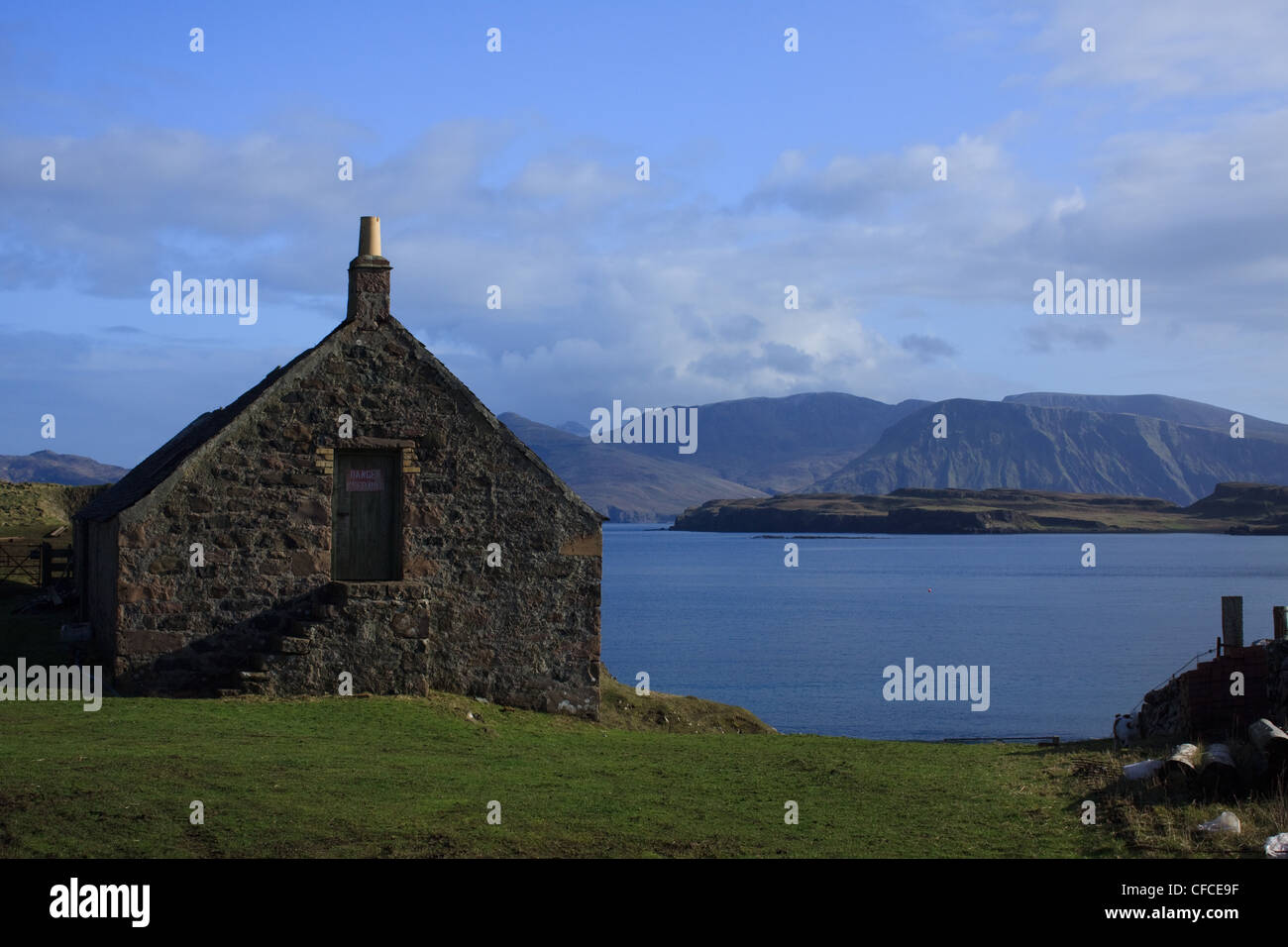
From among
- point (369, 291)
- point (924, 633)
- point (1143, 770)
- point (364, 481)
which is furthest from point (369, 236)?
point (924, 633)

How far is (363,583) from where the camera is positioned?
19.5 meters

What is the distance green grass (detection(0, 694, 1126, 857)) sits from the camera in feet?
34.9

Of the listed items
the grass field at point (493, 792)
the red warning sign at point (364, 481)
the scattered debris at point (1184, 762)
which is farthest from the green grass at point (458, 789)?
the red warning sign at point (364, 481)

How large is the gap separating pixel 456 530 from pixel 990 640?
53.9 meters

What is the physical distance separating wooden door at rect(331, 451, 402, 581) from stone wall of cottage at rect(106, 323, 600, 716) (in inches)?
11.1

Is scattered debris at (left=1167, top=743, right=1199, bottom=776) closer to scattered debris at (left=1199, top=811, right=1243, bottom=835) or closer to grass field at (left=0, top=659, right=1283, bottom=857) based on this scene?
grass field at (left=0, top=659, right=1283, bottom=857)

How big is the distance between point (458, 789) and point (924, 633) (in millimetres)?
62160

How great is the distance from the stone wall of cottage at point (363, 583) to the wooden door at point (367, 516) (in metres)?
0.28

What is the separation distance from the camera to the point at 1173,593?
10075cm

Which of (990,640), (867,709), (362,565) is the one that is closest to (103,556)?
(362,565)

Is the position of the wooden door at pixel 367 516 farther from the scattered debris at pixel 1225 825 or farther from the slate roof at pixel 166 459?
the scattered debris at pixel 1225 825

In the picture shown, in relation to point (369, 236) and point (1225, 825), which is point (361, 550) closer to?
point (369, 236)
